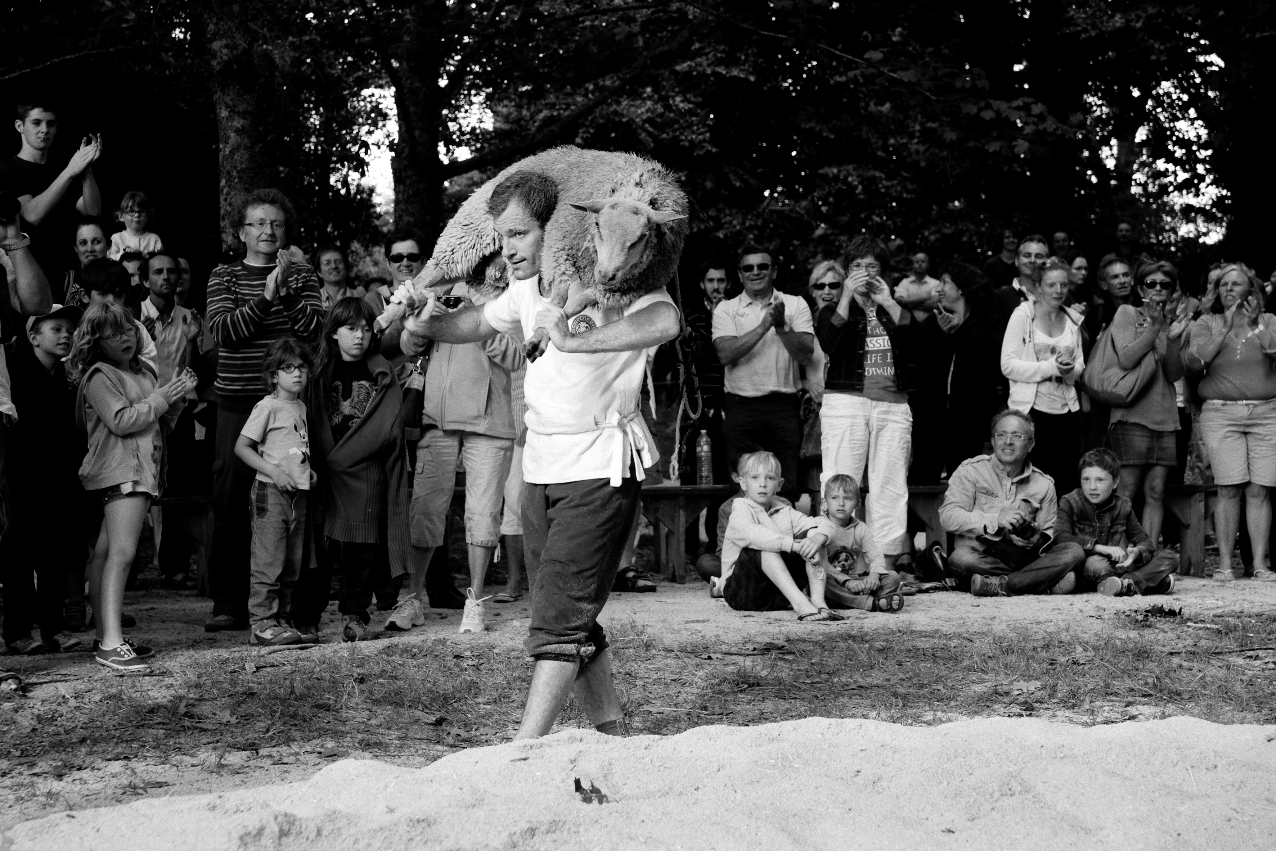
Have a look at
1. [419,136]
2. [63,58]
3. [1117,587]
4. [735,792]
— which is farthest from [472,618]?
[419,136]

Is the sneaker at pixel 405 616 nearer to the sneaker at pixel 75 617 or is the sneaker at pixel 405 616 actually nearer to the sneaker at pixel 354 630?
the sneaker at pixel 354 630

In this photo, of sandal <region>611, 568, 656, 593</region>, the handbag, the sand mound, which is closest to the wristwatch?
the sand mound

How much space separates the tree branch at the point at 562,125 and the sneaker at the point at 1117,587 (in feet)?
23.6

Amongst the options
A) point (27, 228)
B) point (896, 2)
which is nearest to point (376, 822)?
point (27, 228)

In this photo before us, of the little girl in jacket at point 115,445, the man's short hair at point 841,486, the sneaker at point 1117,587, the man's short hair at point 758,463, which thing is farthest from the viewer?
the sneaker at point 1117,587

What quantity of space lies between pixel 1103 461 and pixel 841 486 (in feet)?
5.70

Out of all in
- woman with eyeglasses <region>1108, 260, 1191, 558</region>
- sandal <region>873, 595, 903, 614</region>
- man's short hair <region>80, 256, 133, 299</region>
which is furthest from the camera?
woman with eyeglasses <region>1108, 260, 1191, 558</region>

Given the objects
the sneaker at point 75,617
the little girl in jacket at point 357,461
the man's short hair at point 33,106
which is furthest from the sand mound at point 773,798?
the man's short hair at point 33,106

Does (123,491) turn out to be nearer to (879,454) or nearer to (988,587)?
(879,454)

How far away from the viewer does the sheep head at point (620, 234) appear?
4086mm

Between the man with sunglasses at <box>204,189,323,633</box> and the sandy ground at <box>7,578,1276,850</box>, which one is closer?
the sandy ground at <box>7,578,1276,850</box>

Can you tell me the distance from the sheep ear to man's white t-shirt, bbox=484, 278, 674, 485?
8.1 inches

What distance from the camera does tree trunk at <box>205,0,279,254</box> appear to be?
949 centimetres

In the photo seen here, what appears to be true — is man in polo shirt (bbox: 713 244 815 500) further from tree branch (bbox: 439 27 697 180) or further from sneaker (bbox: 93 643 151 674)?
tree branch (bbox: 439 27 697 180)
